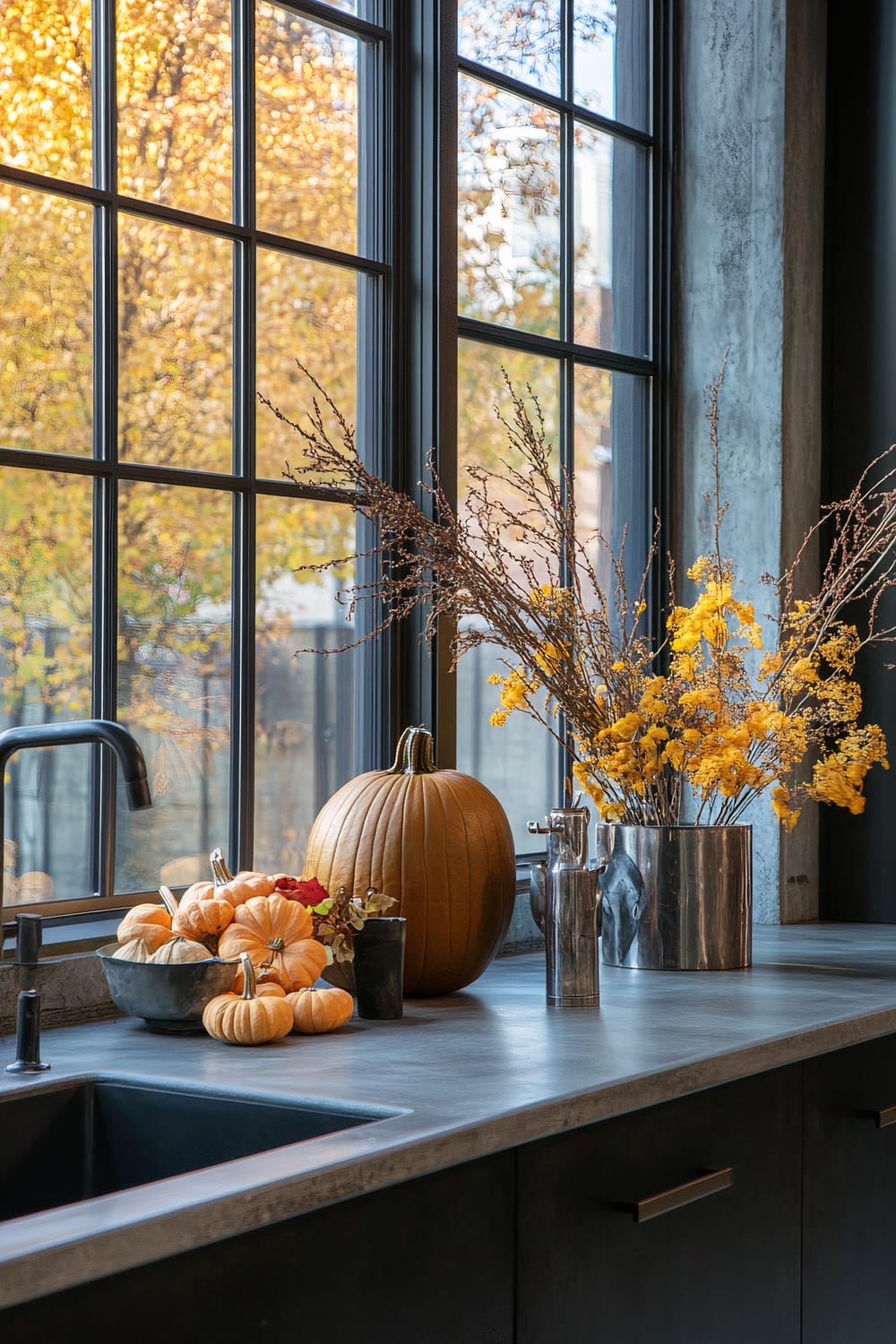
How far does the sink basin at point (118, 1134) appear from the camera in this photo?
1488mm

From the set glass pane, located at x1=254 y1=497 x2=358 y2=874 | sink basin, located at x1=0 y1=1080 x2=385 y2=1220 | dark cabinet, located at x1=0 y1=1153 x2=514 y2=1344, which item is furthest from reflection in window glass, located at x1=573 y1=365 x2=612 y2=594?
dark cabinet, located at x1=0 y1=1153 x2=514 y2=1344

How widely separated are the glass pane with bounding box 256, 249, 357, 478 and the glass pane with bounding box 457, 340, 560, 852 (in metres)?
0.25

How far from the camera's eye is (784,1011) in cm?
197

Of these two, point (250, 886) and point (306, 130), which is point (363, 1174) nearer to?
point (250, 886)

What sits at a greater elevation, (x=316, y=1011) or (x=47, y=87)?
(x=47, y=87)

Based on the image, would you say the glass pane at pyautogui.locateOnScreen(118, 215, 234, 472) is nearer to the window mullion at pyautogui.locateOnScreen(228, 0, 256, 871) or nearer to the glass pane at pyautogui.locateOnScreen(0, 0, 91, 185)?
the window mullion at pyautogui.locateOnScreen(228, 0, 256, 871)

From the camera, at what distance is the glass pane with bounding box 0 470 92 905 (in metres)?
1.98

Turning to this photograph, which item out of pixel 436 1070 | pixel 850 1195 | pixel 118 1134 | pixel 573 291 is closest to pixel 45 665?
pixel 118 1134

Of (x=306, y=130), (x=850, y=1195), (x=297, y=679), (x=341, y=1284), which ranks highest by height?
(x=306, y=130)

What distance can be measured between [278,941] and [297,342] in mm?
966

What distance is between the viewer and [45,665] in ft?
6.62

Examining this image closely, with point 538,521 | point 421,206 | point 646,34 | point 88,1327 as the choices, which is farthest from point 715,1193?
point 646,34

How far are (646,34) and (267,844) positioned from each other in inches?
74.0

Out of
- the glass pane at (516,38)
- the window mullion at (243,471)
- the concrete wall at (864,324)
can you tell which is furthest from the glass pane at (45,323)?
the concrete wall at (864,324)
